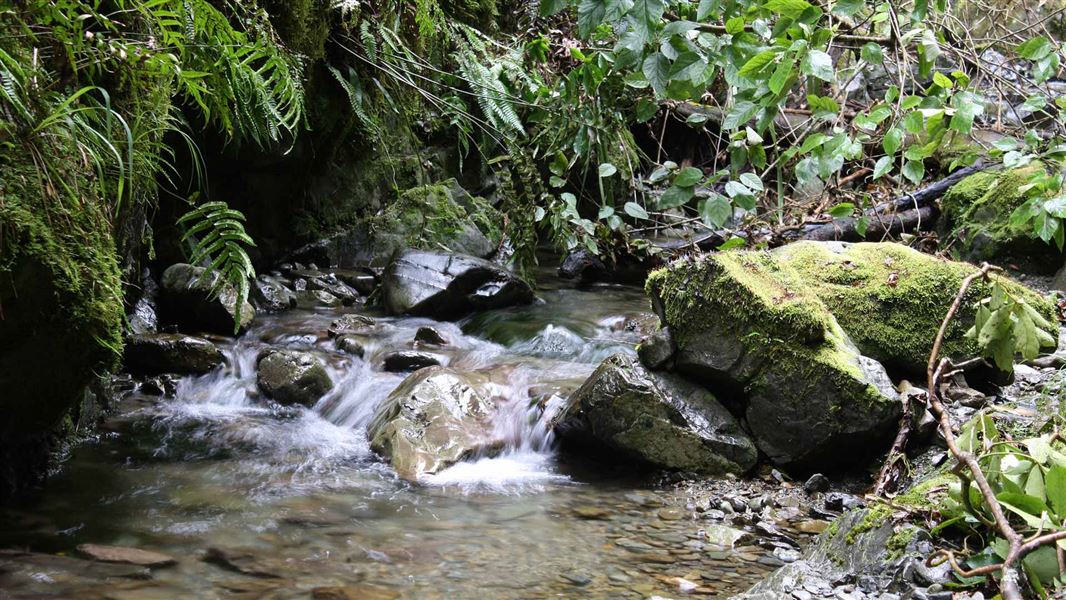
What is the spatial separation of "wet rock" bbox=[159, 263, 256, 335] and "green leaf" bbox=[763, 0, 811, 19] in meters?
4.69

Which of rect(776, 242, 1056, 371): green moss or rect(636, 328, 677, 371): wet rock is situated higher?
rect(776, 242, 1056, 371): green moss

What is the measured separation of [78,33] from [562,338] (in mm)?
3948

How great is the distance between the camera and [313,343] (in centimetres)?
575

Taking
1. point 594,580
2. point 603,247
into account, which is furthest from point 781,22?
point 603,247

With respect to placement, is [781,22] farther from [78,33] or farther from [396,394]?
[396,394]

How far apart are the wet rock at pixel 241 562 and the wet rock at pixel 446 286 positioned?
3846mm

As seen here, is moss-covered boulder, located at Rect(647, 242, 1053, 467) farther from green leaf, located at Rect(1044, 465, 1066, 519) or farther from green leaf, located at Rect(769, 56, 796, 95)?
green leaf, located at Rect(769, 56, 796, 95)

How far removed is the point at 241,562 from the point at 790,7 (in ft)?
7.91

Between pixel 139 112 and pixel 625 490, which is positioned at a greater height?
pixel 139 112

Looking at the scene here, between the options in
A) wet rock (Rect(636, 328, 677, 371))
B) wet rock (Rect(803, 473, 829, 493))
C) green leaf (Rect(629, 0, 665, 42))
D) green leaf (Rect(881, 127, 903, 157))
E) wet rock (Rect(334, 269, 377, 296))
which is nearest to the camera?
green leaf (Rect(629, 0, 665, 42))

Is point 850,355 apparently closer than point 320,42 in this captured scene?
Yes

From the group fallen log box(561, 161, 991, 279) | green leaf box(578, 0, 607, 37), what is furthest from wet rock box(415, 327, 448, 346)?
green leaf box(578, 0, 607, 37)

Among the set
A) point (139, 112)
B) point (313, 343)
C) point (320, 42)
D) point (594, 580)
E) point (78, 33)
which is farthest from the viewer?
point (313, 343)

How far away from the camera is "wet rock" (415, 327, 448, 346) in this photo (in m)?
5.94
